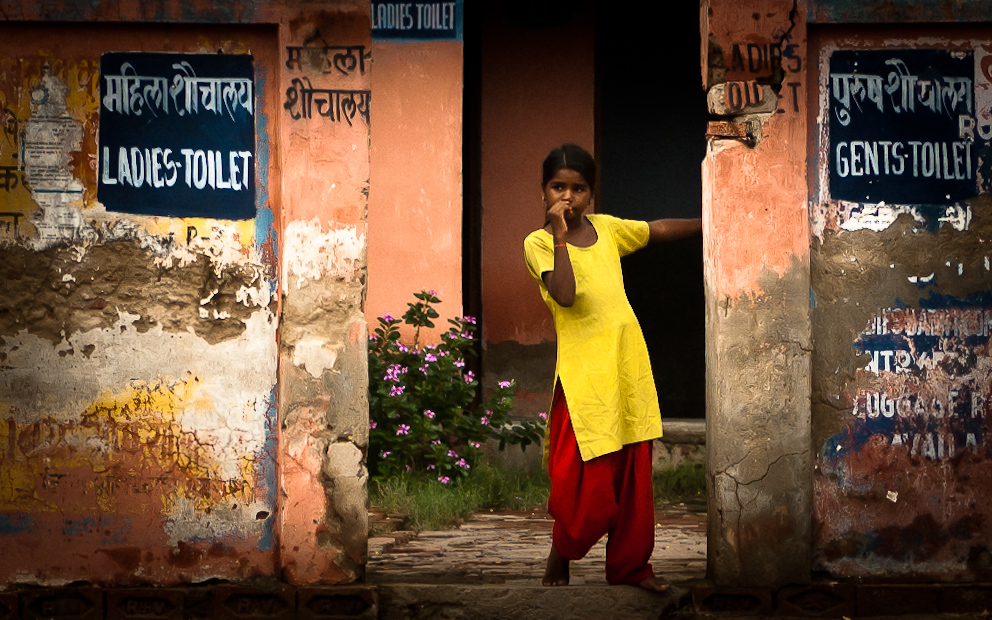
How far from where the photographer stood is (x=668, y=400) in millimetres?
7699

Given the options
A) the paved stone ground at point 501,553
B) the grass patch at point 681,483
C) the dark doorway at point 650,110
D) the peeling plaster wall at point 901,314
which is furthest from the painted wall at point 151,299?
the dark doorway at point 650,110

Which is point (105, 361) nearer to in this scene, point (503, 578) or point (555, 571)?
point (503, 578)

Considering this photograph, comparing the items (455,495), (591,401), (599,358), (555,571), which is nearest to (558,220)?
(599,358)

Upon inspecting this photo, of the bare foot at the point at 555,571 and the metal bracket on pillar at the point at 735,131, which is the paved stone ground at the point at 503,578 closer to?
the bare foot at the point at 555,571

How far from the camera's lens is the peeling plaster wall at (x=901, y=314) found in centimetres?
404

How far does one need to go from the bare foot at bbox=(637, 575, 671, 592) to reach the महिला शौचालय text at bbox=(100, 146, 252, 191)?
1.99 meters

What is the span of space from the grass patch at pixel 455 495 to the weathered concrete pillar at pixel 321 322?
1735 mm

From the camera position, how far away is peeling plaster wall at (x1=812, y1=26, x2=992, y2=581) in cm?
404

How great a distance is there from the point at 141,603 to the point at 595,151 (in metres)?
4.43

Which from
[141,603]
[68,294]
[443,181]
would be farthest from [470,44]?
[141,603]

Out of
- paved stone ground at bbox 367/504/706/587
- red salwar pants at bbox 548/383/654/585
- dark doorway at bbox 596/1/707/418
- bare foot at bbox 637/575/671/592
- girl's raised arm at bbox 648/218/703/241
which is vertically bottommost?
paved stone ground at bbox 367/504/706/587

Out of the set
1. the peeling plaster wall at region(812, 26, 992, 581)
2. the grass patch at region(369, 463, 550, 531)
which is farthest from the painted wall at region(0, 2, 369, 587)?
→ the grass patch at region(369, 463, 550, 531)

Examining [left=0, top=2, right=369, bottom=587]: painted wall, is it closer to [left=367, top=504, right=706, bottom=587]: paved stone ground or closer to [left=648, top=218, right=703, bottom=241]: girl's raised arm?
[left=367, top=504, right=706, bottom=587]: paved stone ground

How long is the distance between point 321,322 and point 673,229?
1355 millimetres
